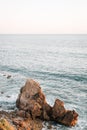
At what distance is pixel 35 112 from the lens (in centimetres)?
3256

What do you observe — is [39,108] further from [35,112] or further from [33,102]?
[33,102]

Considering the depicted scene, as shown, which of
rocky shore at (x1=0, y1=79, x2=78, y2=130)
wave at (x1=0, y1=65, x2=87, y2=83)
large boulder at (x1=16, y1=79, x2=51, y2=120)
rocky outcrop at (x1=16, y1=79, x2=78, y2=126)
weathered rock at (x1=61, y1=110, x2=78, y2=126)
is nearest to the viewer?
rocky shore at (x1=0, y1=79, x2=78, y2=130)

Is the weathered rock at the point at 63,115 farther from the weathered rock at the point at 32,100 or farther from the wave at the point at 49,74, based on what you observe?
the wave at the point at 49,74

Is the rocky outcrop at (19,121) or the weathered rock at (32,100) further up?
the weathered rock at (32,100)

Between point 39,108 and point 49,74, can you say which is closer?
point 39,108

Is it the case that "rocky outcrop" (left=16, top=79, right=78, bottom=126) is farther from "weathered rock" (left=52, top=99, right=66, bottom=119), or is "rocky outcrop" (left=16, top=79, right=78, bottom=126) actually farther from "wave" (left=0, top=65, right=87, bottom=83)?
"wave" (left=0, top=65, right=87, bottom=83)

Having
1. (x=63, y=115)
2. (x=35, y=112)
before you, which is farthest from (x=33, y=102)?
(x=63, y=115)

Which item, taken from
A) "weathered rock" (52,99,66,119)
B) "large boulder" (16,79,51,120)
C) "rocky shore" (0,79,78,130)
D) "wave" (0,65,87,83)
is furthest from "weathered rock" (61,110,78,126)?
"wave" (0,65,87,83)

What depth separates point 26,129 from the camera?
A: 28.0 metres

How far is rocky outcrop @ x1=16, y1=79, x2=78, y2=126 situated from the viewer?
31.8 meters

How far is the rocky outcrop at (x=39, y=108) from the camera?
1251 inches

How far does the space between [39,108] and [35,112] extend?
0.85m

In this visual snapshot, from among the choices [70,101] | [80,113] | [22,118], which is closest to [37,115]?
[22,118]

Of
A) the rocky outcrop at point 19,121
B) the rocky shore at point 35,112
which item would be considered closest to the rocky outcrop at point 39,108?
the rocky shore at point 35,112
